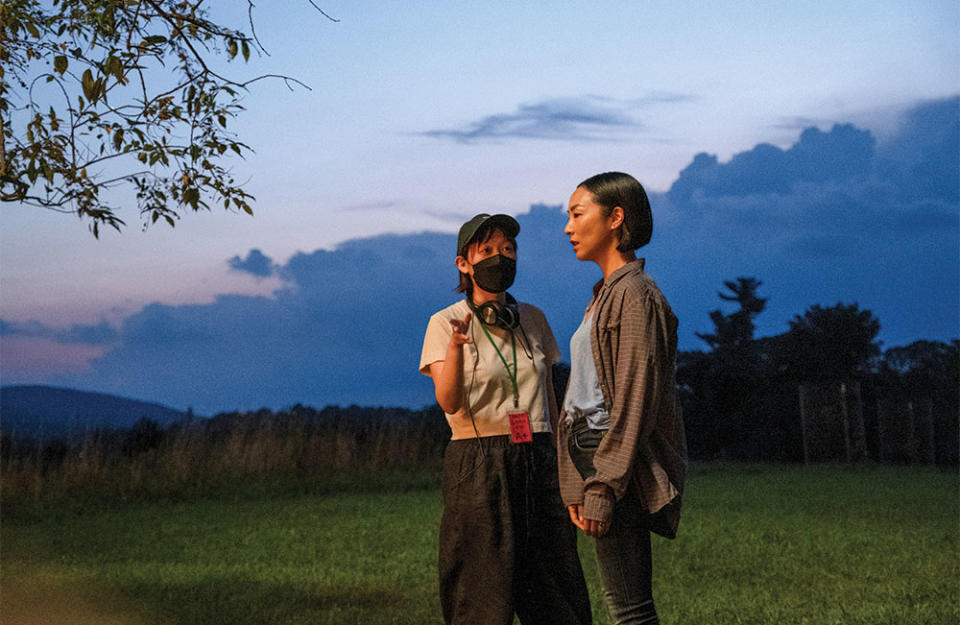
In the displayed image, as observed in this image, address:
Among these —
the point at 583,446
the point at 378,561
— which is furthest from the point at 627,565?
the point at 378,561

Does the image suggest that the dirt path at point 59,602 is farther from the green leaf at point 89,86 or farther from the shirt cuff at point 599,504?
the shirt cuff at point 599,504

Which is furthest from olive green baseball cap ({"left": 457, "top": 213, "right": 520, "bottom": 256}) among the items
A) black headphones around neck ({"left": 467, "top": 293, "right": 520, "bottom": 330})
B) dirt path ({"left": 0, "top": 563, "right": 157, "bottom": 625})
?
dirt path ({"left": 0, "top": 563, "right": 157, "bottom": 625})

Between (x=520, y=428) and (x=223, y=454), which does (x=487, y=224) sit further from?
(x=223, y=454)

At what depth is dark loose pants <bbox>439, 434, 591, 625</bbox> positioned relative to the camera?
382 centimetres

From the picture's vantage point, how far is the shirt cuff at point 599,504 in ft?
9.55

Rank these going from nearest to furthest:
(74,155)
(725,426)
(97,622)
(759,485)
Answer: (74,155)
(97,622)
(759,485)
(725,426)

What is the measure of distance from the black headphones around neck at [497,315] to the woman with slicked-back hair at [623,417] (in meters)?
0.82

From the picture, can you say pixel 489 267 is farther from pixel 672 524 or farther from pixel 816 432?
pixel 816 432

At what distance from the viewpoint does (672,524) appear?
3053 mm

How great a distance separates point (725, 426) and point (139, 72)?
24.8 metres

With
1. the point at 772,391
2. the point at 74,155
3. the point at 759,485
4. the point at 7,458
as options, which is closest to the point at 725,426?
the point at 772,391

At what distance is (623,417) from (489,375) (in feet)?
3.42

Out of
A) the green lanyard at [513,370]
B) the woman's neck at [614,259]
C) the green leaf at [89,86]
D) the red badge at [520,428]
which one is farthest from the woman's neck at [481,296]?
the green leaf at [89,86]

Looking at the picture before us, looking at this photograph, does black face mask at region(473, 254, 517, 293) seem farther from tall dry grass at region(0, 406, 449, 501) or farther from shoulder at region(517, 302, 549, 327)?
tall dry grass at region(0, 406, 449, 501)
